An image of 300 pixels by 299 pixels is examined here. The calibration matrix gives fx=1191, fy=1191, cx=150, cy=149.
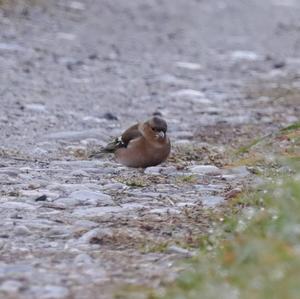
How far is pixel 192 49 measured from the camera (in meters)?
17.1

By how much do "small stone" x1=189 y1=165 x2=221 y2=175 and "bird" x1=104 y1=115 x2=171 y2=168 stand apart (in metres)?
0.25

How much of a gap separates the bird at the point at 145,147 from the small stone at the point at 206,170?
0.81 ft

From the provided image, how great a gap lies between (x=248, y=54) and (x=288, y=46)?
4.73 feet

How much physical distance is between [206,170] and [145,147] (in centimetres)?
50

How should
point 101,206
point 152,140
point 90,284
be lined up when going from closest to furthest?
point 90,284 < point 101,206 < point 152,140

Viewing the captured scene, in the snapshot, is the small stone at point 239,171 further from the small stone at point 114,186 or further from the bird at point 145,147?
the small stone at point 114,186

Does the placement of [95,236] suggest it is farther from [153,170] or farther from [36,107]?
[36,107]

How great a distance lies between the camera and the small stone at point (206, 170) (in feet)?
25.1

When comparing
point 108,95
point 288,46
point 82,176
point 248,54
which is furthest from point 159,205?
point 288,46

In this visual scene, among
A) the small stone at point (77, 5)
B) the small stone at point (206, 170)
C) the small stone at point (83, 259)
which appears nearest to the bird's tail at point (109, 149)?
the small stone at point (206, 170)

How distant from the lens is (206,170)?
7715 millimetres

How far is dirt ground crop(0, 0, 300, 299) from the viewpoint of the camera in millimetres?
5125

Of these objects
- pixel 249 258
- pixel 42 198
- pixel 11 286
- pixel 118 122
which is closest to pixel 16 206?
pixel 42 198

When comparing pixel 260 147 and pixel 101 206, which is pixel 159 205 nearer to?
pixel 101 206
